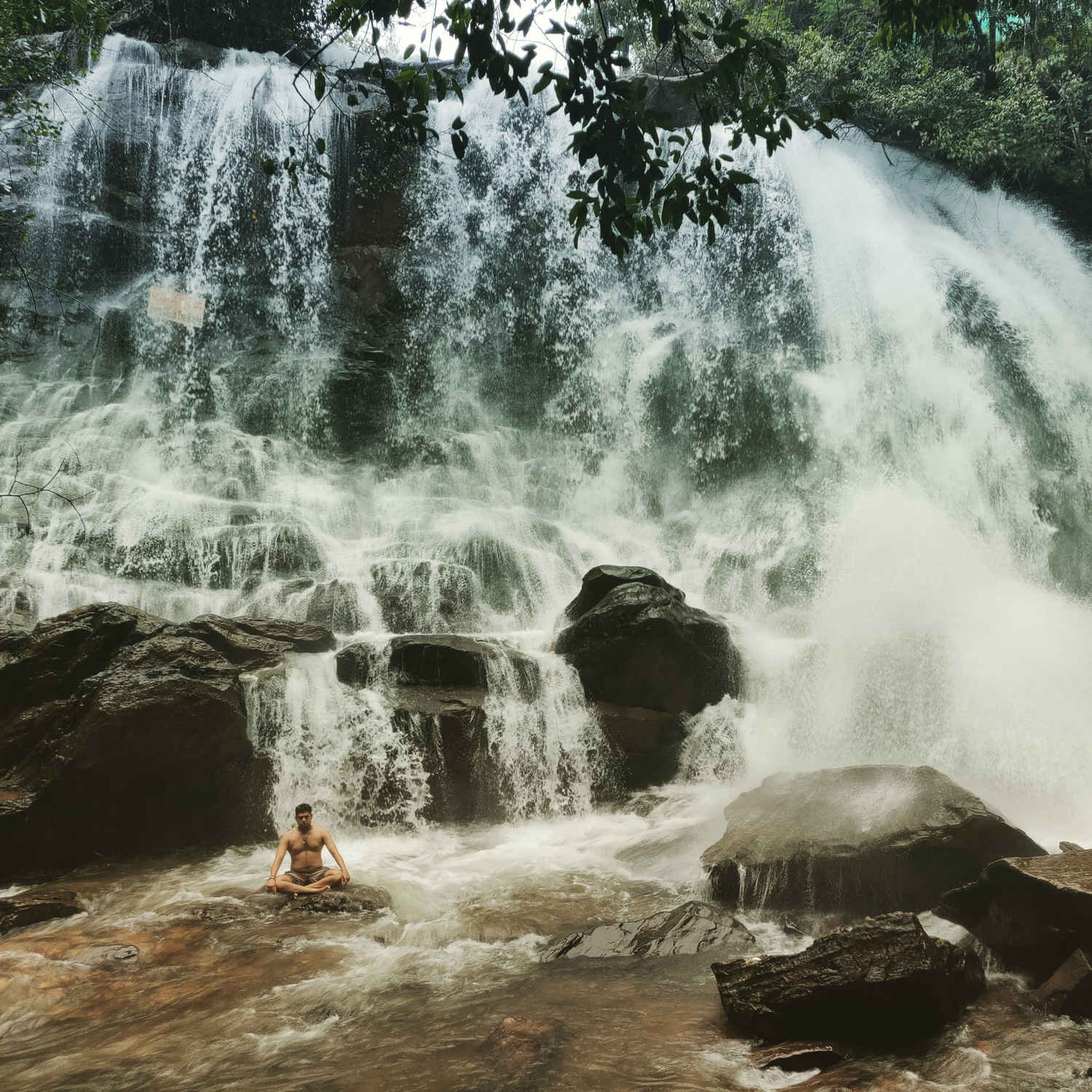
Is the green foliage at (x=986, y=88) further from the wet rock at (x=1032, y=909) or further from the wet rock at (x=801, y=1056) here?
the wet rock at (x=801, y=1056)

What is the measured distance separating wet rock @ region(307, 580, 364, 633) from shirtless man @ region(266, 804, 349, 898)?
186 inches

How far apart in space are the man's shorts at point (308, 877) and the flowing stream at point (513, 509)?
1.79ft

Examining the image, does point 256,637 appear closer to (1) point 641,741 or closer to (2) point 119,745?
(2) point 119,745

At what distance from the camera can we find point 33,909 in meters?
5.98

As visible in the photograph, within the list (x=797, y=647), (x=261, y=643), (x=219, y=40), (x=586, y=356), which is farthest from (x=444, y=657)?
(x=219, y=40)

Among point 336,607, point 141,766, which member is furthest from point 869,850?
point 336,607

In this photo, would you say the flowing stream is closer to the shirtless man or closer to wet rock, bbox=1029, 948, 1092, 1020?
wet rock, bbox=1029, 948, 1092, 1020

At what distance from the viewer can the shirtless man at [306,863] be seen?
6492 mm

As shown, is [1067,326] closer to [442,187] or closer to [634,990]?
[442,187]

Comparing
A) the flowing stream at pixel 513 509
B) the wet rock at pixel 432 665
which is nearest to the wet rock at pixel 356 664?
the wet rock at pixel 432 665

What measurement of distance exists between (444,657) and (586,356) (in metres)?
11.2

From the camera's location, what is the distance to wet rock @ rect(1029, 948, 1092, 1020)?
13.5ft

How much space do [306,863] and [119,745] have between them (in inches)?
97.7

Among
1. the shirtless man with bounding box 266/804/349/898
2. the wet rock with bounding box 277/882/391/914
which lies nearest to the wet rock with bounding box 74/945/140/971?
the wet rock with bounding box 277/882/391/914
